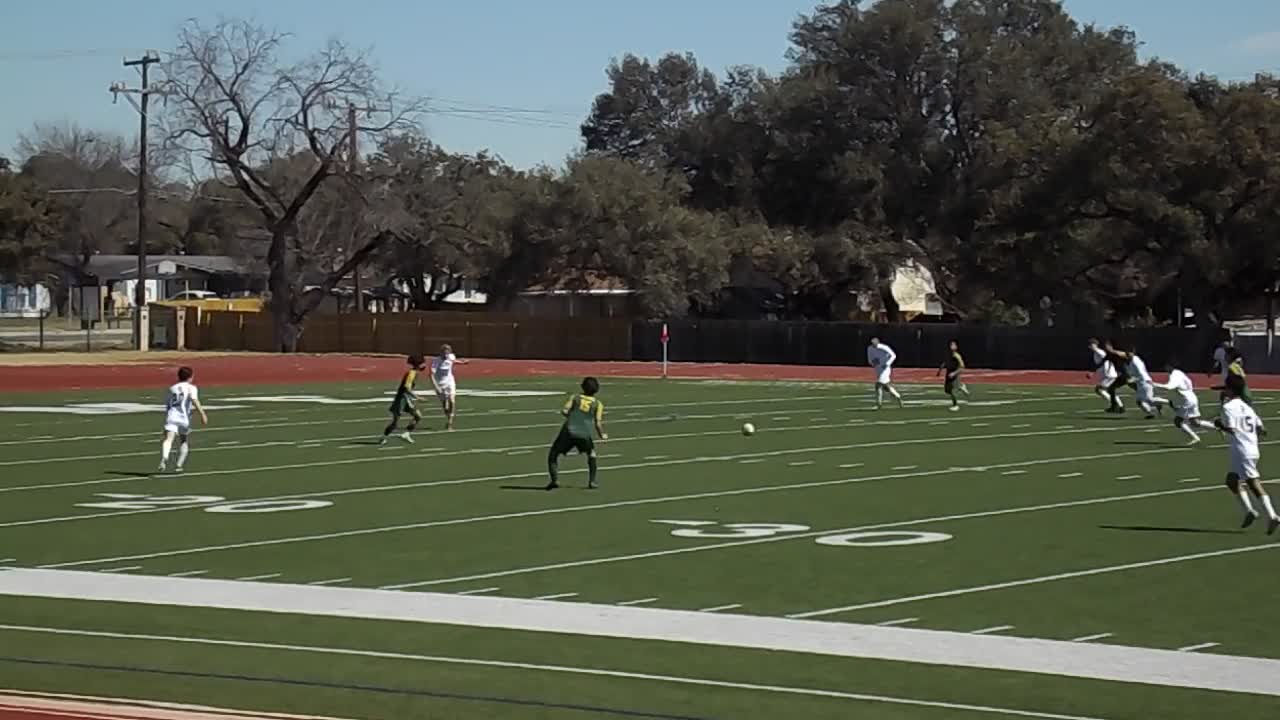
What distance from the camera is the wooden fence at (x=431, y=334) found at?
7800cm

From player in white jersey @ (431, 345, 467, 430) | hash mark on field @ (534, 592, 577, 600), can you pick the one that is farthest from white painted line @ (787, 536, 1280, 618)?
player in white jersey @ (431, 345, 467, 430)

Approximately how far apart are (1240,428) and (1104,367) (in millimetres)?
22119

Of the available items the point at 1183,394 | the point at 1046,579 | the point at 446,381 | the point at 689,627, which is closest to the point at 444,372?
the point at 446,381

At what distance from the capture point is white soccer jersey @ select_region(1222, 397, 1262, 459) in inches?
704

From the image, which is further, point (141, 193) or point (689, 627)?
point (141, 193)

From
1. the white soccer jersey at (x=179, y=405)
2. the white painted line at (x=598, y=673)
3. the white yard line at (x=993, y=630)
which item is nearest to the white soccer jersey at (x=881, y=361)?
the white soccer jersey at (x=179, y=405)

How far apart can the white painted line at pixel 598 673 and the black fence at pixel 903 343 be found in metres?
56.6

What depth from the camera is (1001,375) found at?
63.7 m

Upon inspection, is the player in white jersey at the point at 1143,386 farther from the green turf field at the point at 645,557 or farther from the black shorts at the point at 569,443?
the black shorts at the point at 569,443

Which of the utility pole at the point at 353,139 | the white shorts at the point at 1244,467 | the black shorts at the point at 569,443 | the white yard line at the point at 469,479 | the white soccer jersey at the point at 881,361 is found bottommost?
the white yard line at the point at 469,479

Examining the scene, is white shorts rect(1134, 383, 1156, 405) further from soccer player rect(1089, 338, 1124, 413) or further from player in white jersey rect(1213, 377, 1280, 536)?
player in white jersey rect(1213, 377, 1280, 536)

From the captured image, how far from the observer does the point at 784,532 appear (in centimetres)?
1934

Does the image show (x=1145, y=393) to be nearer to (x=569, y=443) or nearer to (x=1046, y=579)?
(x=569, y=443)

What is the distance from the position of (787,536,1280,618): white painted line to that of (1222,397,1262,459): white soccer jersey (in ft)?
2.96
